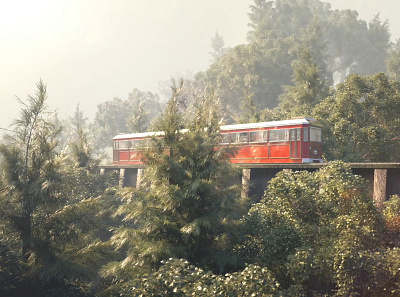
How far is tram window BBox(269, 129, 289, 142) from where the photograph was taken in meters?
22.6

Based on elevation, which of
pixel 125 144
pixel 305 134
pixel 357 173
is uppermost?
pixel 305 134

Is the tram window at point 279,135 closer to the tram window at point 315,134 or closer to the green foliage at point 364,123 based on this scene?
the tram window at point 315,134

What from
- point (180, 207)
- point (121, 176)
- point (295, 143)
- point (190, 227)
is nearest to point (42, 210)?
point (180, 207)

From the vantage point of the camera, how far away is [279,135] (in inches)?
899

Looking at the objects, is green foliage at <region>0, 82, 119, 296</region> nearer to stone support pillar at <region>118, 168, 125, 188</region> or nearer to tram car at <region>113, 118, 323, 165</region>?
tram car at <region>113, 118, 323, 165</region>

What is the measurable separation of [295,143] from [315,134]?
170 centimetres

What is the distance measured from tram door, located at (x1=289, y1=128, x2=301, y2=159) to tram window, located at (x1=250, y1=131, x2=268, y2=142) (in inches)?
61.8

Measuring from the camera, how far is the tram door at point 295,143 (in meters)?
22.2

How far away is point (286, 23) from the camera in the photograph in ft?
251

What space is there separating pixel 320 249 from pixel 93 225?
29.1 ft

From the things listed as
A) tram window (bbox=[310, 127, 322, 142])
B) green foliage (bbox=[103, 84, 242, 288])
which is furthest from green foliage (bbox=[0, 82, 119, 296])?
tram window (bbox=[310, 127, 322, 142])

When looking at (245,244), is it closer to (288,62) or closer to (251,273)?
(251,273)

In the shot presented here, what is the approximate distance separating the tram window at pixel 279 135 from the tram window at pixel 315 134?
1.38 m

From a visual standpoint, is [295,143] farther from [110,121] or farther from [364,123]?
[110,121]
